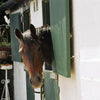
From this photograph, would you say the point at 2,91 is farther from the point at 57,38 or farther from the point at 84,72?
the point at 84,72

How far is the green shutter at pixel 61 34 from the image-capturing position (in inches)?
118

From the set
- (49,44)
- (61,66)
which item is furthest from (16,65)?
(61,66)

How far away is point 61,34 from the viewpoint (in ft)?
10.4

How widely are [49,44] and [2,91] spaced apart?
621cm

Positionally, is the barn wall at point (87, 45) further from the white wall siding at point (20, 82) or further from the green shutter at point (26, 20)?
the white wall siding at point (20, 82)

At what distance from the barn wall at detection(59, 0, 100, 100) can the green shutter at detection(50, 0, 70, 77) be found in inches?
4.2

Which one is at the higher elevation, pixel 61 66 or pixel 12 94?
pixel 61 66

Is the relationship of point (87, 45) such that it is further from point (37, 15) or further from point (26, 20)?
point (26, 20)

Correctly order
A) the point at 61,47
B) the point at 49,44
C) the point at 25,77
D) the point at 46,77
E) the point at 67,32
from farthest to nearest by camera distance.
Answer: the point at 25,77 < the point at 46,77 < the point at 49,44 < the point at 61,47 < the point at 67,32

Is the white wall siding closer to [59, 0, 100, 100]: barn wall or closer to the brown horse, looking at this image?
the brown horse

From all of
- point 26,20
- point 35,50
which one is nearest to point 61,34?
point 35,50

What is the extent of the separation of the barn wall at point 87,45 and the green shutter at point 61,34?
0.35 ft

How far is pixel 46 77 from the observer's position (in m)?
4.71

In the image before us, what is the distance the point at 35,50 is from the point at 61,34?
52 cm
